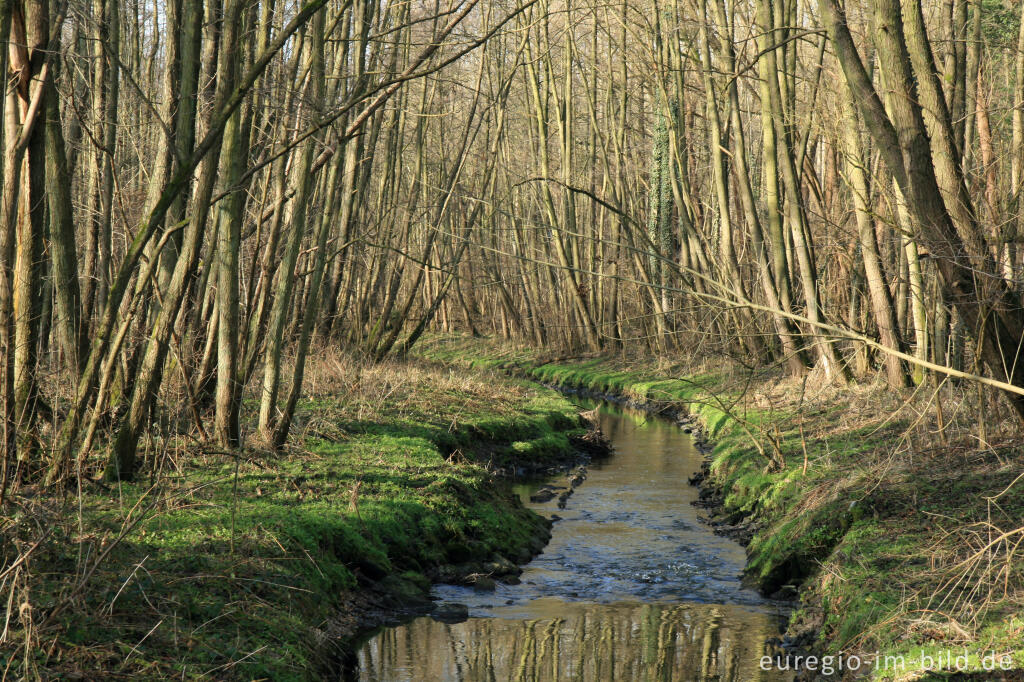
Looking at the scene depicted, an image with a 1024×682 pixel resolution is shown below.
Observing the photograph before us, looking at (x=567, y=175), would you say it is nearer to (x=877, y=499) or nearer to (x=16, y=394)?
(x=877, y=499)

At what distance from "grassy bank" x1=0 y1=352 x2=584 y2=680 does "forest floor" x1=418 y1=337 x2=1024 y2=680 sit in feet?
8.40

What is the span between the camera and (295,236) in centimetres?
901

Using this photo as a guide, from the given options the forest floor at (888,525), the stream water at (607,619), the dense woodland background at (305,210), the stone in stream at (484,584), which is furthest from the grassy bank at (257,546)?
the forest floor at (888,525)

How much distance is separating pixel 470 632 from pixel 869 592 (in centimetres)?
285

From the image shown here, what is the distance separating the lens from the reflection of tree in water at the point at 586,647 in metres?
6.02

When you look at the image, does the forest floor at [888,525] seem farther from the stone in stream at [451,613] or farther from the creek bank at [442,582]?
the stone in stream at [451,613]

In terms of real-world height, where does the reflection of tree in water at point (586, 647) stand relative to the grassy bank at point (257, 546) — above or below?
below

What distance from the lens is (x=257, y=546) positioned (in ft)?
20.5

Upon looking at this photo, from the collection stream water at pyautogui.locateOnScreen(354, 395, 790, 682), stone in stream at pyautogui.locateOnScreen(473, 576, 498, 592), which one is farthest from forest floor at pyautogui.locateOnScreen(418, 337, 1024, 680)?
stone in stream at pyautogui.locateOnScreen(473, 576, 498, 592)

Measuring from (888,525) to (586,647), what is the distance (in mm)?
2529

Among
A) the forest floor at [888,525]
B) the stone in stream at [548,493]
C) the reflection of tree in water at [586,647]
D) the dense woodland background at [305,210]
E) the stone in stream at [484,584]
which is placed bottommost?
the reflection of tree in water at [586,647]

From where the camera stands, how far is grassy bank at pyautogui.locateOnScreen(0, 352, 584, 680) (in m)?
4.47

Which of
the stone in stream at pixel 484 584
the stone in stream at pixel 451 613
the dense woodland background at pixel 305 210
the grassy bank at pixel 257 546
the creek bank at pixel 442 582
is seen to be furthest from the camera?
the stone in stream at pixel 484 584

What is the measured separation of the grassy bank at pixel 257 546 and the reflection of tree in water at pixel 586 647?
499mm
